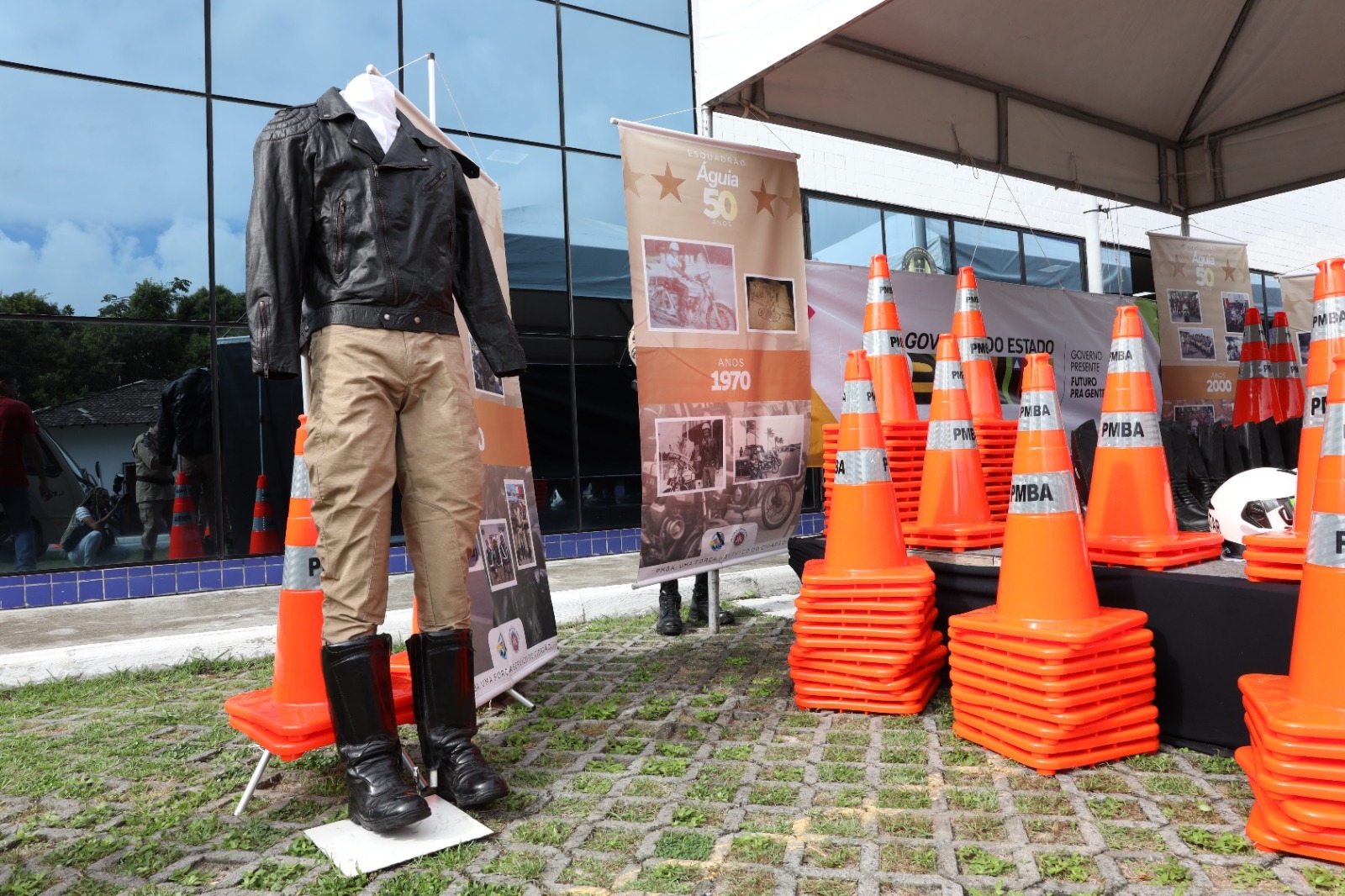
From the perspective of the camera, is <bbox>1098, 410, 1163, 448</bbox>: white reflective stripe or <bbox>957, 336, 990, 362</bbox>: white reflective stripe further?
<bbox>957, 336, 990, 362</bbox>: white reflective stripe

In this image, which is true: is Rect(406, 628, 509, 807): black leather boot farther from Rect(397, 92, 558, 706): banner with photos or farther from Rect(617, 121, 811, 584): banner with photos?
Rect(617, 121, 811, 584): banner with photos

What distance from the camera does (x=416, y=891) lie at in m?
2.07

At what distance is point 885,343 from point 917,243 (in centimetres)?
799

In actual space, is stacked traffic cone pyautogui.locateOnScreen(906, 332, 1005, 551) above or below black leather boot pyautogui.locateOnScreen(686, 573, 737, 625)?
above

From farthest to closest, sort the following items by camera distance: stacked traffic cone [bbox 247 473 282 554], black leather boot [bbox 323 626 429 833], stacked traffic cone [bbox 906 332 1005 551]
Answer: stacked traffic cone [bbox 247 473 282 554] → stacked traffic cone [bbox 906 332 1005 551] → black leather boot [bbox 323 626 429 833]

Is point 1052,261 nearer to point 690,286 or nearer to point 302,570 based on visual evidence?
point 690,286

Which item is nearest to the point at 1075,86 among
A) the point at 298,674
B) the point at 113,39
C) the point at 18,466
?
the point at 298,674

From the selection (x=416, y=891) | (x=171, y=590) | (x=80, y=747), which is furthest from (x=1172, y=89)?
(x=171, y=590)

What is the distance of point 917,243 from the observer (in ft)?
39.0

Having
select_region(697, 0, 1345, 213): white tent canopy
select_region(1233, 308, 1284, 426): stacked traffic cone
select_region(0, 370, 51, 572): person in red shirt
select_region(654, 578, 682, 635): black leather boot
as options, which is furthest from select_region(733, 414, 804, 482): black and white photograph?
select_region(0, 370, 51, 572): person in red shirt

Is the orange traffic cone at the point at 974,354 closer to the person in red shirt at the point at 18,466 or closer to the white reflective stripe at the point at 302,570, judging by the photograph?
the white reflective stripe at the point at 302,570

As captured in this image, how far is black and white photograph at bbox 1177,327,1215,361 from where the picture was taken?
27.9ft

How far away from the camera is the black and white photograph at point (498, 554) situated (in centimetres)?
345

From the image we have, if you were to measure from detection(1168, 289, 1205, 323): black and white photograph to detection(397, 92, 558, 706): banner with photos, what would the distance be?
7314 mm
